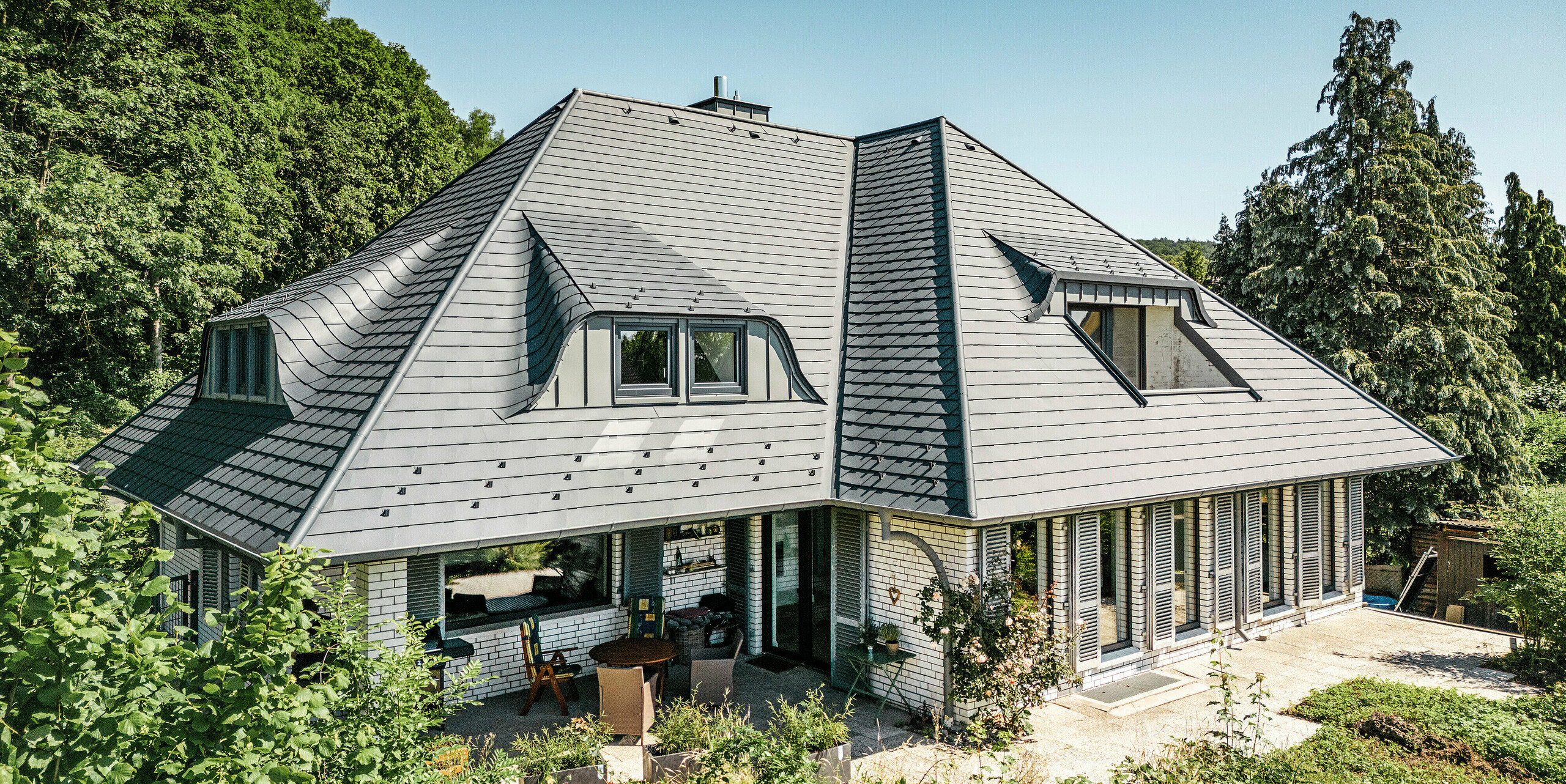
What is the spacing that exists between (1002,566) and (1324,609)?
28.2 feet

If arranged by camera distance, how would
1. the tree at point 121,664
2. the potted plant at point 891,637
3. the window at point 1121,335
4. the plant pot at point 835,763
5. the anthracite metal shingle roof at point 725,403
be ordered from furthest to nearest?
the window at point 1121,335, the potted plant at point 891,637, the anthracite metal shingle roof at point 725,403, the plant pot at point 835,763, the tree at point 121,664

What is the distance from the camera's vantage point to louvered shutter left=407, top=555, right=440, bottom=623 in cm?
1080

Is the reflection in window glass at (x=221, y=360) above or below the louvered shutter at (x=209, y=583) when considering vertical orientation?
above

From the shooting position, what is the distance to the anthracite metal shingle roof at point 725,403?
9.83 meters

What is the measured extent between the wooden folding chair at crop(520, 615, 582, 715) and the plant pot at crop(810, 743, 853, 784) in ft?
13.4

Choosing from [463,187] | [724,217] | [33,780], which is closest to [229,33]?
[463,187]

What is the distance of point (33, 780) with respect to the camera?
347cm

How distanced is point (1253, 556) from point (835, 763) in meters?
9.47

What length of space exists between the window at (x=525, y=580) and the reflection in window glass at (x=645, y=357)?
2.25 m

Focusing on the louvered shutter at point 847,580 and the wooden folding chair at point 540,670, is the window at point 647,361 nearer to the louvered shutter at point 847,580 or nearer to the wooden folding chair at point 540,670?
the louvered shutter at point 847,580

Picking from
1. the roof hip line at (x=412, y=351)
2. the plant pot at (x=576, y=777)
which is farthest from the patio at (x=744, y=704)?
the roof hip line at (x=412, y=351)

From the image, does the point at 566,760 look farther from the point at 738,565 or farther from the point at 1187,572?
the point at 1187,572

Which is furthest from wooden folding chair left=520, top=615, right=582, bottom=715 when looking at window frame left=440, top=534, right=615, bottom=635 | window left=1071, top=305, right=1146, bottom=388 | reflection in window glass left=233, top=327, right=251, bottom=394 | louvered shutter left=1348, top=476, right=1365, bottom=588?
louvered shutter left=1348, top=476, right=1365, bottom=588

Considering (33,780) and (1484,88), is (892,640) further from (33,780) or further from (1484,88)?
(1484,88)
